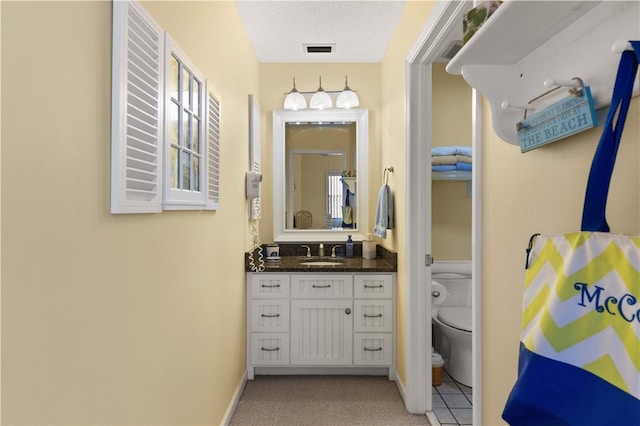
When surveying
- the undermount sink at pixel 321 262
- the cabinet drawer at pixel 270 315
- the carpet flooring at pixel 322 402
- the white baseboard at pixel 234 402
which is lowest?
the carpet flooring at pixel 322 402

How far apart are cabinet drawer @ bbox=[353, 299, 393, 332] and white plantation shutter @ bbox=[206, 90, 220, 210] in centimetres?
133

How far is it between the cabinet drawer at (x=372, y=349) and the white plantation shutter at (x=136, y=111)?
195cm

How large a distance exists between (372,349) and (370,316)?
240mm

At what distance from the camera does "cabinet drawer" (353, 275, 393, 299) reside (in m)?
2.67

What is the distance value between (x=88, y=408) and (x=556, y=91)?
125 cm

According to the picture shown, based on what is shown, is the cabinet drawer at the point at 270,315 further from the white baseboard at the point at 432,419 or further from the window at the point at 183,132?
the window at the point at 183,132

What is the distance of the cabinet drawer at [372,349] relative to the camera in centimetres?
268

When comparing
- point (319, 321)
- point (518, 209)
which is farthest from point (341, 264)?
point (518, 209)

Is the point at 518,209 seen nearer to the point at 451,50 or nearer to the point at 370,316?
the point at 451,50

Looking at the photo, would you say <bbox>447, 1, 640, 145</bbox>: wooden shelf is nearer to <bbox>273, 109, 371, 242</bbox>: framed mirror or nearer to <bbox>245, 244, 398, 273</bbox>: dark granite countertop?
<bbox>245, 244, 398, 273</bbox>: dark granite countertop

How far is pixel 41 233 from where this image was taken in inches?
27.7

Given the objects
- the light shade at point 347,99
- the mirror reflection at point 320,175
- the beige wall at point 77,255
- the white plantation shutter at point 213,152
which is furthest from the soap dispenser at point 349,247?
the beige wall at point 77,255

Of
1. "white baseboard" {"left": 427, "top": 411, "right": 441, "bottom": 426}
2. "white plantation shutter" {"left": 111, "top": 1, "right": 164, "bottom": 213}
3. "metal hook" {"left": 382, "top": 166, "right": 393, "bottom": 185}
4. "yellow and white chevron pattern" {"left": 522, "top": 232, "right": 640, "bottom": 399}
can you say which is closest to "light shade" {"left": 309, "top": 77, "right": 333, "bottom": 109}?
"metal hook" {"left": 382, "top": 166, "right": 393, "bottom": 185}

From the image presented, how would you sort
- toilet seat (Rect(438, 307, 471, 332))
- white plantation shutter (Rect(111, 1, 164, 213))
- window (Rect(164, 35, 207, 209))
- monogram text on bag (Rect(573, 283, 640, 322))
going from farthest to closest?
toilet seat (Rect(438, 307, 471, 332))
window (Rect(164, 35, 207, 209))
white plantation shutter (Rect(111, 1, 164, 213))
monogram text on bag (Rect(573, 283, 640, 322))
